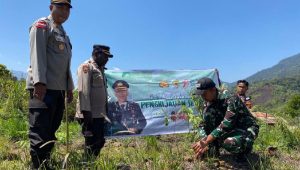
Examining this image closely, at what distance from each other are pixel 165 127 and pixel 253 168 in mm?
3189

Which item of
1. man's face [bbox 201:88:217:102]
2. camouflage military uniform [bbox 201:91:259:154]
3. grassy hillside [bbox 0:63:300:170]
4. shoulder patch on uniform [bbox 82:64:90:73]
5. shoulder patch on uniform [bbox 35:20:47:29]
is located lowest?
grassy hillside [bbox 0:63:300:170]

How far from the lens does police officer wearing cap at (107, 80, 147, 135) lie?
6.66 m

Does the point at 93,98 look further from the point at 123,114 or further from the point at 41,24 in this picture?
the point at 123,114

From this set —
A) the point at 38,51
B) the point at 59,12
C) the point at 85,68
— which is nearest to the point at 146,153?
the point at 85,68

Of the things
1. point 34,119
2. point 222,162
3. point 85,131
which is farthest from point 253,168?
point 34,119

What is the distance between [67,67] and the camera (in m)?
3.99

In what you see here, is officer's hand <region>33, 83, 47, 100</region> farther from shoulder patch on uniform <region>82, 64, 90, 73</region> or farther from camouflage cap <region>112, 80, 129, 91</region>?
camouflage cap <region>112, 80, 129, 91</region>

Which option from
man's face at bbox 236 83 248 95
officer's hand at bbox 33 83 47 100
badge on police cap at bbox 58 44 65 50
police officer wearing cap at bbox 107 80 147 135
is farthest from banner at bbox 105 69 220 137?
officer's hand at bbox 33 83 47 100

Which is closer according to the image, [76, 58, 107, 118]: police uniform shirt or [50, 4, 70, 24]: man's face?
[50, 4, 70, 24]: man's face

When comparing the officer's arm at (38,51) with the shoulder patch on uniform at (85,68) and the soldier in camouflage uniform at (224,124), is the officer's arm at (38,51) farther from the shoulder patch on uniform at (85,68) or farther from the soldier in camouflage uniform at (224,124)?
the soldier in camouflage uniform at (224,124)

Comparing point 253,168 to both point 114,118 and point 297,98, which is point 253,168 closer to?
point 114,118

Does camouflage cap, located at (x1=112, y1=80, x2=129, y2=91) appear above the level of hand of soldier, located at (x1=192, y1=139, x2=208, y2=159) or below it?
above

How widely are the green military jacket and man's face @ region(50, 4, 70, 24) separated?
6.28 ft

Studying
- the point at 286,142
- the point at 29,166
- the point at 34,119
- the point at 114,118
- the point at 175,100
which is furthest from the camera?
the point at 175,100
